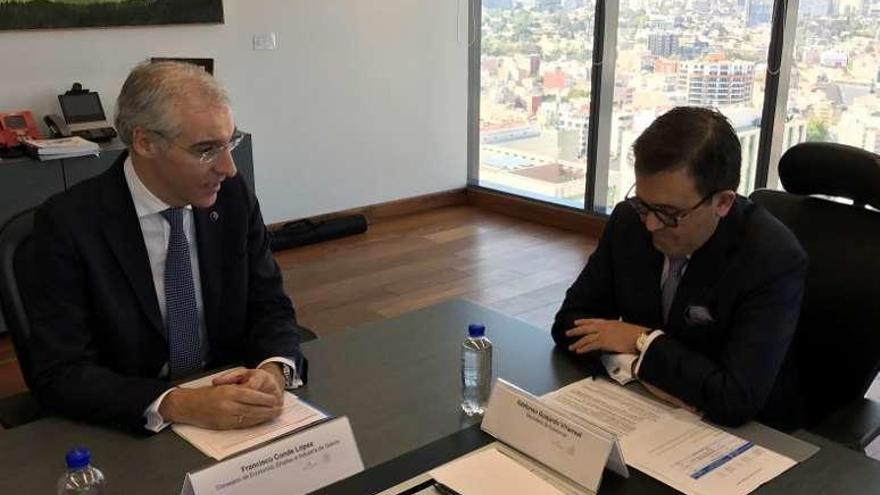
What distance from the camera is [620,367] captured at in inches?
62.9

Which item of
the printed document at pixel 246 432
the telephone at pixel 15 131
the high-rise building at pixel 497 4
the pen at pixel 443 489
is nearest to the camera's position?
the pen at pixel 443 489

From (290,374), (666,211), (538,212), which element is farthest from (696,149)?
(538,212)

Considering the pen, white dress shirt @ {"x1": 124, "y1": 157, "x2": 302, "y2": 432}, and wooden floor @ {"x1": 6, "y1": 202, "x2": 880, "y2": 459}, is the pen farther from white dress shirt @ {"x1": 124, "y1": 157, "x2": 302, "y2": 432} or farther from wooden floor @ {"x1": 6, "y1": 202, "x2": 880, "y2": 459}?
wooden floor @ {"x1": 6, "y1": 202, "x2": 880, "y2": 459}

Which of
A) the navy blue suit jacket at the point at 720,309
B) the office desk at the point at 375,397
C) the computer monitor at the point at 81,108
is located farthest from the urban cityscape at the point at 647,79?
the computer monitor at the point at 81,108

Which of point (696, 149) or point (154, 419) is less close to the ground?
point (696, 149)

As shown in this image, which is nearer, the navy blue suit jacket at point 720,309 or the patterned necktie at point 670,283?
the navy blue suit jacket at point 720,309

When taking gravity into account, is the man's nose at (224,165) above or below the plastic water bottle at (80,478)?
above

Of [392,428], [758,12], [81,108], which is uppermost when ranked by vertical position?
[758,12]

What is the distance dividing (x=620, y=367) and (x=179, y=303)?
92cm

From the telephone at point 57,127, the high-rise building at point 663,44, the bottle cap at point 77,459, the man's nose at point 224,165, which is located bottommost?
the bottle cap at point 77,459

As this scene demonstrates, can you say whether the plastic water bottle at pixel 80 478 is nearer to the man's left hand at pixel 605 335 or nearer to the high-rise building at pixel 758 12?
the man's left hand at pixel 605 335

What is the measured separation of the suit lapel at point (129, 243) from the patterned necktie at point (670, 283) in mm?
1040

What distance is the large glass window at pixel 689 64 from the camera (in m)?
4.29

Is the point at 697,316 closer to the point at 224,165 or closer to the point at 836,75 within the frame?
the point at 224,165
